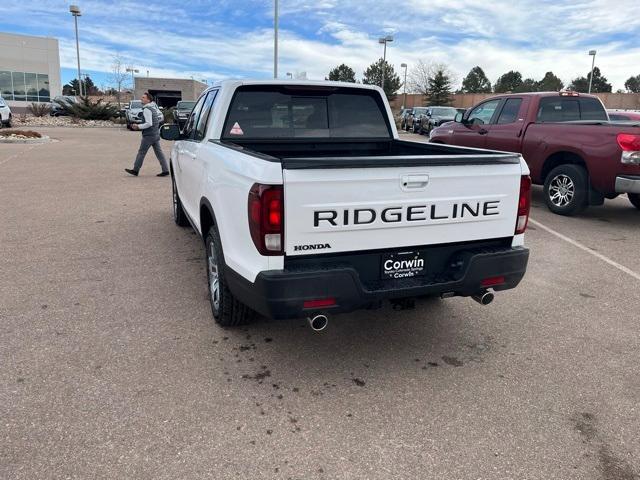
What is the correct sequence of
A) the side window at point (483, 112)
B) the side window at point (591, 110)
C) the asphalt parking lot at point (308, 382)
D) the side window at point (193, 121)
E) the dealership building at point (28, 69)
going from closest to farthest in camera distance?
1. the asphalt parking lot at point (308, 382)
2. the side window at point (193, 121)
3. the side window at point (591, 110)
4. the side window at point (483, 112)
5. the dealership building at point (28, 69)

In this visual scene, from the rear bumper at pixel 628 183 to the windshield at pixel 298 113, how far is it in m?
4.52

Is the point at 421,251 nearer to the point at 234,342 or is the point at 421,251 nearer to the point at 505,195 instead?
the point at 505,195

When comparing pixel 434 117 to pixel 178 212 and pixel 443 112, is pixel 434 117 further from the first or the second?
pixel 178 212

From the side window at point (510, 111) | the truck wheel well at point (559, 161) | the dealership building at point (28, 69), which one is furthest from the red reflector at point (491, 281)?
the dealership building at point (28, 69)

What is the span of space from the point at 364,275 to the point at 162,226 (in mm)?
4897

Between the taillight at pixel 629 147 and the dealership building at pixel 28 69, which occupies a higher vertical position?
the dealership building at pixel 28 69

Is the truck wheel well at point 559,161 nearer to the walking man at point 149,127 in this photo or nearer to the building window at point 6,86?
the walking man at point 149,127

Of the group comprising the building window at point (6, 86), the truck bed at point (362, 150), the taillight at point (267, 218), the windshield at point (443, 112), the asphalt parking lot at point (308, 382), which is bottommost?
the asphalt parking lot at point (308, 382)

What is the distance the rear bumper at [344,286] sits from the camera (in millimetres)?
3061

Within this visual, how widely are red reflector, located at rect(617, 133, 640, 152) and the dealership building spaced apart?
60754mm

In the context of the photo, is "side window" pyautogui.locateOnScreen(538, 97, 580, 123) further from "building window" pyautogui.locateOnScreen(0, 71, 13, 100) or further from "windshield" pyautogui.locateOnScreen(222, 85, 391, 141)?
"building window" pyautogui.locateOnScreen(0, 71, 13, 100)

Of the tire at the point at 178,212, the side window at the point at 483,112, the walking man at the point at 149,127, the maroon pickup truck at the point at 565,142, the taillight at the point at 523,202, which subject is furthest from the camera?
the walking man at the point at 149,127

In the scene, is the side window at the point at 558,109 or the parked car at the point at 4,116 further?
the parked car at the point at 4,116

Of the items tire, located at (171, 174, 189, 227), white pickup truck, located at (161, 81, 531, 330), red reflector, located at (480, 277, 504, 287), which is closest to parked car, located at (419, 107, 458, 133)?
tire, located at (171, 174, 189, 227)
